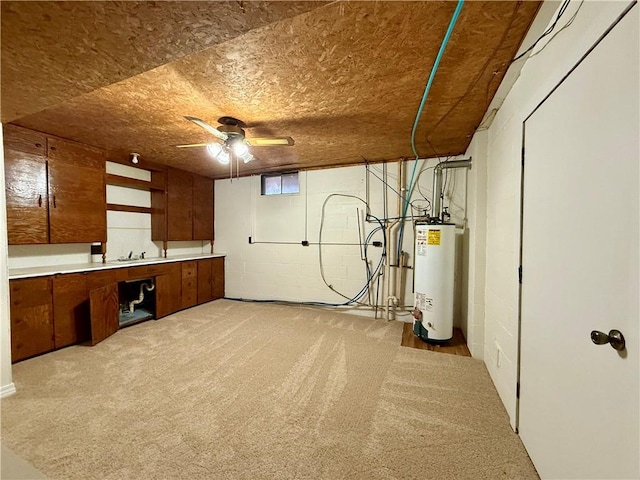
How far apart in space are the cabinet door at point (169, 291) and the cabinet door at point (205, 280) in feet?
1.29

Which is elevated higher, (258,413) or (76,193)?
(76,193)

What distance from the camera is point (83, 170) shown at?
2.90 m

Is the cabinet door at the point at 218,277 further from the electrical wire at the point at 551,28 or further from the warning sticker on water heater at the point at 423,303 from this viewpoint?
the electrical wire at the point at 551,28

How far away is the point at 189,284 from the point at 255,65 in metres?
3.52

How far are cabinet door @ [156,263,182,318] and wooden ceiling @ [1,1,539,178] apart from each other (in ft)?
6.28

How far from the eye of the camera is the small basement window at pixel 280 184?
4203mm

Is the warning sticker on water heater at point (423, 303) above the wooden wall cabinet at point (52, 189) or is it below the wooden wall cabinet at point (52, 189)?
below

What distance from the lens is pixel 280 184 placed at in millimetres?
4320

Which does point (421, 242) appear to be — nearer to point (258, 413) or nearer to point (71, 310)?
point (258, 413)

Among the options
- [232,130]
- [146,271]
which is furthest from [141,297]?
[232,130]

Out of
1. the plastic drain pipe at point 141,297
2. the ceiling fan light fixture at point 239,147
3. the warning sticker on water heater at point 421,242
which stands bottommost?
the plastic drain pipe at point 141,297

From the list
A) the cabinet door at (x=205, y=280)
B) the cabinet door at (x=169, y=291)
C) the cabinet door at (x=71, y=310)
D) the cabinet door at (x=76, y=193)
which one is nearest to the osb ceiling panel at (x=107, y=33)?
the cabinet door at (x=76, y=193)

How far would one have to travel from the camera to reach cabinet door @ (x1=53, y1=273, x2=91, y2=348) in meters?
2.53

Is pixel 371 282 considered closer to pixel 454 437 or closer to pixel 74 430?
pixel 454 437
